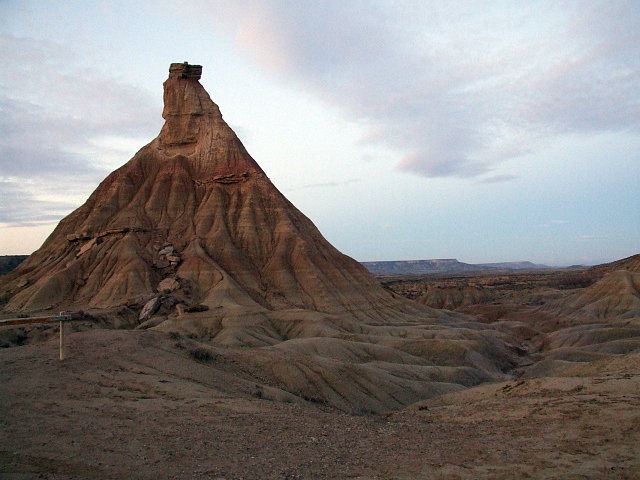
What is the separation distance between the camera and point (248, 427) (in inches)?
445

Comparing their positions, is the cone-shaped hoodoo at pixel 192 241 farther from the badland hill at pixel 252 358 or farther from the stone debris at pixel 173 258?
the badland hill at pixel 252 358

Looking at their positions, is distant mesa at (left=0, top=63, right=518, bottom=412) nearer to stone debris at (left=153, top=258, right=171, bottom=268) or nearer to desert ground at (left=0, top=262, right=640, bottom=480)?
stone debris at (left=153, top=258, right=171, bottom=268)

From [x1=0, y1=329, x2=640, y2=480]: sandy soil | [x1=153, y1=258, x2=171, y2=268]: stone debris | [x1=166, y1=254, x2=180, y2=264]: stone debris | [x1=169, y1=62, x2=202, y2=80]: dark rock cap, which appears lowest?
[x1=0, y1=329, x2=640, y2=480]: sandy soil

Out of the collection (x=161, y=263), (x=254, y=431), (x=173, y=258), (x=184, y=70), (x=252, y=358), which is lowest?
(x=252, y=358)

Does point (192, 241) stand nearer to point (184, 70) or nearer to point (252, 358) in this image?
point (184, 70)

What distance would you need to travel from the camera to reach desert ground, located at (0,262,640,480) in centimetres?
865

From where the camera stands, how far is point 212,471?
8.40m

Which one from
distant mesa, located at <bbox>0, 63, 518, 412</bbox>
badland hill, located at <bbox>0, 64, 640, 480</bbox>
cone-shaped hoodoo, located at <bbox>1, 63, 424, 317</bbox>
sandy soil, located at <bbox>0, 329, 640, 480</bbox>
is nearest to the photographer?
sandy soil, located at <bbox>0, 329, 640, 480</bbox>

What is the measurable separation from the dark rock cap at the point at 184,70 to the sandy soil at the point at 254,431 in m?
50.9

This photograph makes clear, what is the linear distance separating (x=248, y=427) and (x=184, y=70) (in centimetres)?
5824

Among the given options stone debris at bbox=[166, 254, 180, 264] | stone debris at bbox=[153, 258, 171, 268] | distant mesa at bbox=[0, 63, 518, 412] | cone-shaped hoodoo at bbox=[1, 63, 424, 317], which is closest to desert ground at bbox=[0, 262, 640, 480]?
distant mesa at bbox=[0, 63, 518, 412]

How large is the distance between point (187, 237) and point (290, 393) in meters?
35.3

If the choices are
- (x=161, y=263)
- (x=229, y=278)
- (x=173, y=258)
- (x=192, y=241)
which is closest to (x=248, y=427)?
(x=229, y=278)

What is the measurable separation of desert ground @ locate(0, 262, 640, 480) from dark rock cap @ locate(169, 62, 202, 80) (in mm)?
49029
